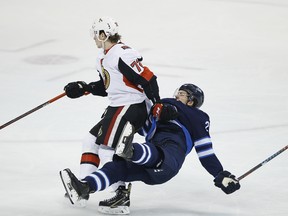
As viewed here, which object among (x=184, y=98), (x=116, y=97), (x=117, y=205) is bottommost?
(x=117, y=205)

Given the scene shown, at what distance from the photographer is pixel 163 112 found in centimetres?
505

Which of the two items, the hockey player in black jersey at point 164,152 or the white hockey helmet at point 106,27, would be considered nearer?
the hockey player in black jersey at point 164,152

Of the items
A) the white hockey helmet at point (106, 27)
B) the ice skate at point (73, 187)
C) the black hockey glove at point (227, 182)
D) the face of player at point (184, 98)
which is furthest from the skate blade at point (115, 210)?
the white hockey helmet at point (106, 27)

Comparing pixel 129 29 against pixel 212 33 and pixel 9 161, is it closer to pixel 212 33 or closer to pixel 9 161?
pixel 212 33

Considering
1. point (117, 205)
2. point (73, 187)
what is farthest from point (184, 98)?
point (73, 187)

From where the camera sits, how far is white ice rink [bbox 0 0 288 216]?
533 cm

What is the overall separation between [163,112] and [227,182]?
472 millimetres

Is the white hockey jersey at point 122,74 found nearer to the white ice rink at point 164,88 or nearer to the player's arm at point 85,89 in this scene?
the player's arm at point 85,89

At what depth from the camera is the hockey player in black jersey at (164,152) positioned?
187 inches

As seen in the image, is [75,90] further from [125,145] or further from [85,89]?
[125,145]

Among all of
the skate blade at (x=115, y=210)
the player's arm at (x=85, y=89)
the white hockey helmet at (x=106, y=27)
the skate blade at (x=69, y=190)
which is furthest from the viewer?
the player's arm at (x=85, y=89)

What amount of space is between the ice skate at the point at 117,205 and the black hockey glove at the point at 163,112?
1.38 ft

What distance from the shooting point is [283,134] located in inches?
261

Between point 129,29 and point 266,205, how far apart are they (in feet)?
15.9
